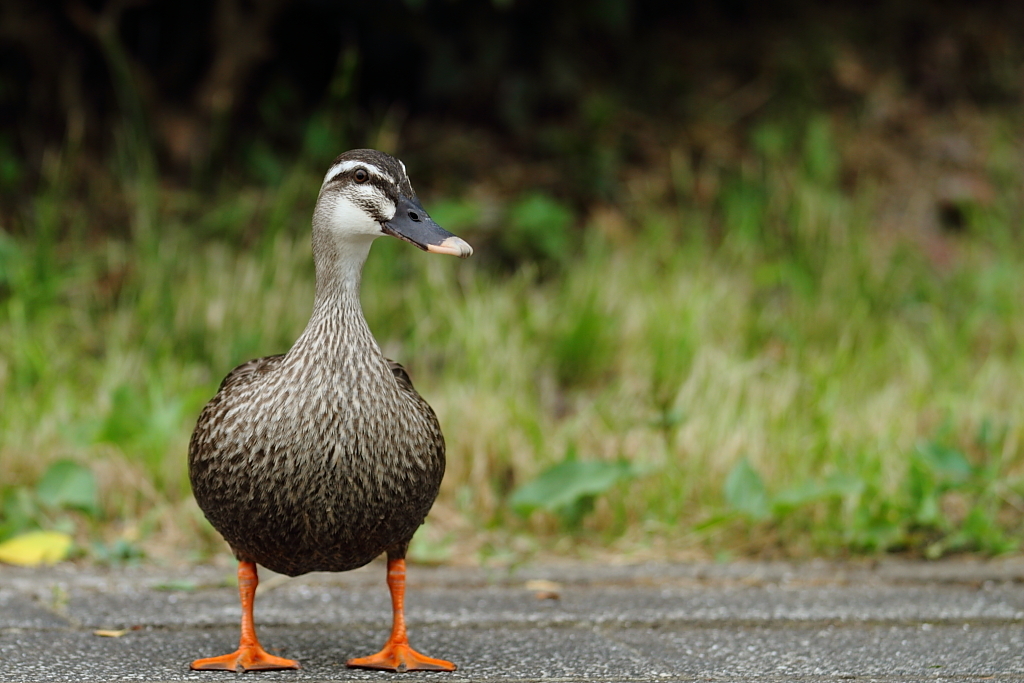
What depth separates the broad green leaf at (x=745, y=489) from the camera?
13.6 ft

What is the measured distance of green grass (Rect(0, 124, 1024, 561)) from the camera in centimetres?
429

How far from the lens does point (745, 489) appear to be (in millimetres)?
4160

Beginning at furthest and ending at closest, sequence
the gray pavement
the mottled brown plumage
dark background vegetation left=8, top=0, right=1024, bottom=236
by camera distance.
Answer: dark background vegetation left=8, top=0, right=1024, bottom=236 → the gray pavement → the mottled brown plumage

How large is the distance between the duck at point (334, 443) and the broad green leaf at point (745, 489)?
1473 millimetres

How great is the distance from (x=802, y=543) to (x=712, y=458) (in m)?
0.47

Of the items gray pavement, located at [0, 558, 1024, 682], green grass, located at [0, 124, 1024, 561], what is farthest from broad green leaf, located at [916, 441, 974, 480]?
gray pavement, located at [0, 558, 1024, 682]

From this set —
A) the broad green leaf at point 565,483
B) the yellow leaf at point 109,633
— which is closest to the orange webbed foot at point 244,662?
the yellow leaf at point 109,633

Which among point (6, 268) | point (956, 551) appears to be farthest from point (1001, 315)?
point (6, 268)

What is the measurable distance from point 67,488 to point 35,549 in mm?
299

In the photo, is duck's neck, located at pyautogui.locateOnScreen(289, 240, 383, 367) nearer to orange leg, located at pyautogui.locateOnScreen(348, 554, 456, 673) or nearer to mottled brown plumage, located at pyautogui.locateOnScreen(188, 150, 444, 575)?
mottled brown plumage, located at pyautogui.locateOnScreen(188, 150, 444, 575)

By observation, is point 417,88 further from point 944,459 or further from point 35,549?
point 944,459

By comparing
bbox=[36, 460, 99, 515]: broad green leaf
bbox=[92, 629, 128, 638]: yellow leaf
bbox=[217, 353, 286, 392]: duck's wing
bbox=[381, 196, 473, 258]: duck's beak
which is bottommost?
bbox=[92, 629, 128, 638]: yellow leaf

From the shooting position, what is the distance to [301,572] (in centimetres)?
297

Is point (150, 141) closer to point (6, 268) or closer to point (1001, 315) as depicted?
point (6, 268)
